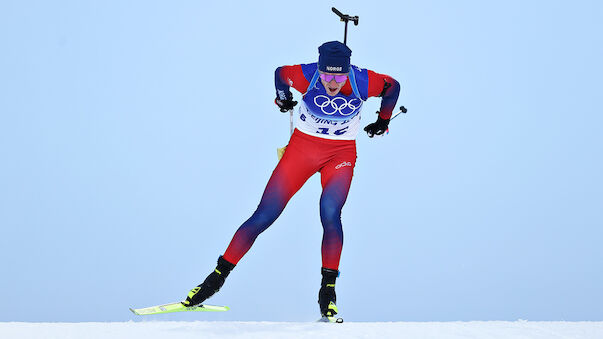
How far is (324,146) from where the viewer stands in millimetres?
5551

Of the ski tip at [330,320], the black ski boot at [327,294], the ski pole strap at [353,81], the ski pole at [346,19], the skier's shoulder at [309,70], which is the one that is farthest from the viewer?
the ski pole at [346,19]

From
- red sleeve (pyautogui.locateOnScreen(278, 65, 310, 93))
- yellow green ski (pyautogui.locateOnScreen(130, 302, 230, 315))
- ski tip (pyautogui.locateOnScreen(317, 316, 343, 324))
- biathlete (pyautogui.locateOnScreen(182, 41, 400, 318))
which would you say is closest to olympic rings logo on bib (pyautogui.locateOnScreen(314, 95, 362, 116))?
biathlete (pyautogui.locateOnScreen(182, 41, 400, 318))

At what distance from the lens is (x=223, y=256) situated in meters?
5.39

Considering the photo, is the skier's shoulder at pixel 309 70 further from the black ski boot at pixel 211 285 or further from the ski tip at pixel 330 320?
the ski tip at pixel 330 320

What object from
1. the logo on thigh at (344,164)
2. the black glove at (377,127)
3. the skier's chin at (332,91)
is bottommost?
the logo on thigh at (344,164)

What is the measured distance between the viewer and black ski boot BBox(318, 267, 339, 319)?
529 cm

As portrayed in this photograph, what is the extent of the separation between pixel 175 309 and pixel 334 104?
1821 millimetres

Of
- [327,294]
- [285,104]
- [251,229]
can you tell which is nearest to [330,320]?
[327,294]

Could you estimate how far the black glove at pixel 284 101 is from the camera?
568 centimetres

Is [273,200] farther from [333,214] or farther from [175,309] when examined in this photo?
[175,309]
